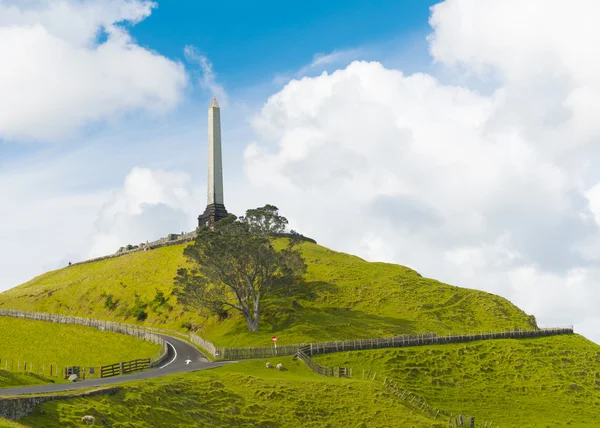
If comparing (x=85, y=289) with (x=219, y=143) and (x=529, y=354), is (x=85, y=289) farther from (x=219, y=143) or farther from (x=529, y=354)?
(x=529, y=354)

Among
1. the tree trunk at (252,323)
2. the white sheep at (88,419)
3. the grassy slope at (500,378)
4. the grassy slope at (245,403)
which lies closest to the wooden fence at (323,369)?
the grassy slope at (245,403)

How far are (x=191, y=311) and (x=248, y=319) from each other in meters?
21.2

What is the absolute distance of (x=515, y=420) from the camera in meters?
65.4

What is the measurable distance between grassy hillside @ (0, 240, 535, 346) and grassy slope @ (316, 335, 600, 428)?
1051cm

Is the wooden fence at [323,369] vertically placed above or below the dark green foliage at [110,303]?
below

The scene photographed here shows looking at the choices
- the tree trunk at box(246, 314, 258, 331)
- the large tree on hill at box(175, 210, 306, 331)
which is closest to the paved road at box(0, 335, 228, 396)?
the large tree on hill at box(175, 210, 306, 331)

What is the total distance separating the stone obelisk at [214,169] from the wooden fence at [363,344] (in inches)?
1929

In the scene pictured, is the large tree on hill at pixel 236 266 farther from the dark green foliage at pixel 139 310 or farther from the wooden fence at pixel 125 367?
the dark green foliage at pixel 139 310

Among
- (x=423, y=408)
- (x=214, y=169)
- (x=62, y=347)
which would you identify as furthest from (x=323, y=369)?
(x=214, y=169)

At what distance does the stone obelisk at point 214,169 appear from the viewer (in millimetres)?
118812

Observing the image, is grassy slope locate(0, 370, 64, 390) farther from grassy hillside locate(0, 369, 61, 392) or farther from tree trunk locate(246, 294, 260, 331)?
tree trunk locate(246, 294, 260, 331)

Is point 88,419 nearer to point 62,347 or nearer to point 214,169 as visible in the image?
point 62,347

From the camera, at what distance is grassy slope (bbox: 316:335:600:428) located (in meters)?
68.1

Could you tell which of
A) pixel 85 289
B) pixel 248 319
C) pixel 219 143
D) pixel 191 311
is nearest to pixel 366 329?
pixel 248 319
